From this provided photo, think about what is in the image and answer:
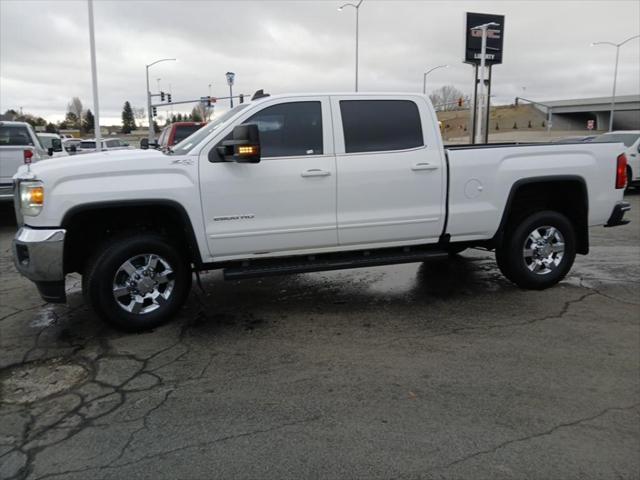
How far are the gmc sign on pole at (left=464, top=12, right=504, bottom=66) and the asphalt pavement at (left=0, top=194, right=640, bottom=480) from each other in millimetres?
35194

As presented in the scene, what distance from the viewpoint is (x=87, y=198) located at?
4516mm

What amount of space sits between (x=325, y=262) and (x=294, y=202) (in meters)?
0.67

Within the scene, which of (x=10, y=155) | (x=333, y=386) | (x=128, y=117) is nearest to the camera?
(x=333, y=386)

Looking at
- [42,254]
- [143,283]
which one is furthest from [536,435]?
[42,254]

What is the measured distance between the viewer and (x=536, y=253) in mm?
6008

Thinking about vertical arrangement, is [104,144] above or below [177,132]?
below

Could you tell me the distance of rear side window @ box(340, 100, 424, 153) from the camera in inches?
208

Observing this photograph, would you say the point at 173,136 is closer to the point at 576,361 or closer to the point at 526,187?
the point at 526,187

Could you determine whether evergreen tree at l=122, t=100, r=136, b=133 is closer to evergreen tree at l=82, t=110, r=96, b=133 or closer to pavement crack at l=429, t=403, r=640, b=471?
evergreen tree at l=82, t=110, r=96, b=133

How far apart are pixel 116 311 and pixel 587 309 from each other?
4463 mm

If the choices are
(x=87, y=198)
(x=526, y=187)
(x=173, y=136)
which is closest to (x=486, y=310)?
(x=526, y=187)

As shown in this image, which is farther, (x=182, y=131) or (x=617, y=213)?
(x=182, y=131)

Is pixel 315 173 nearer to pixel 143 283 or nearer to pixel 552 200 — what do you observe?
pixel 143 283

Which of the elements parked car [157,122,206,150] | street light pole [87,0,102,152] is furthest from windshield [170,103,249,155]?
street light pole [87,0,102,152]
